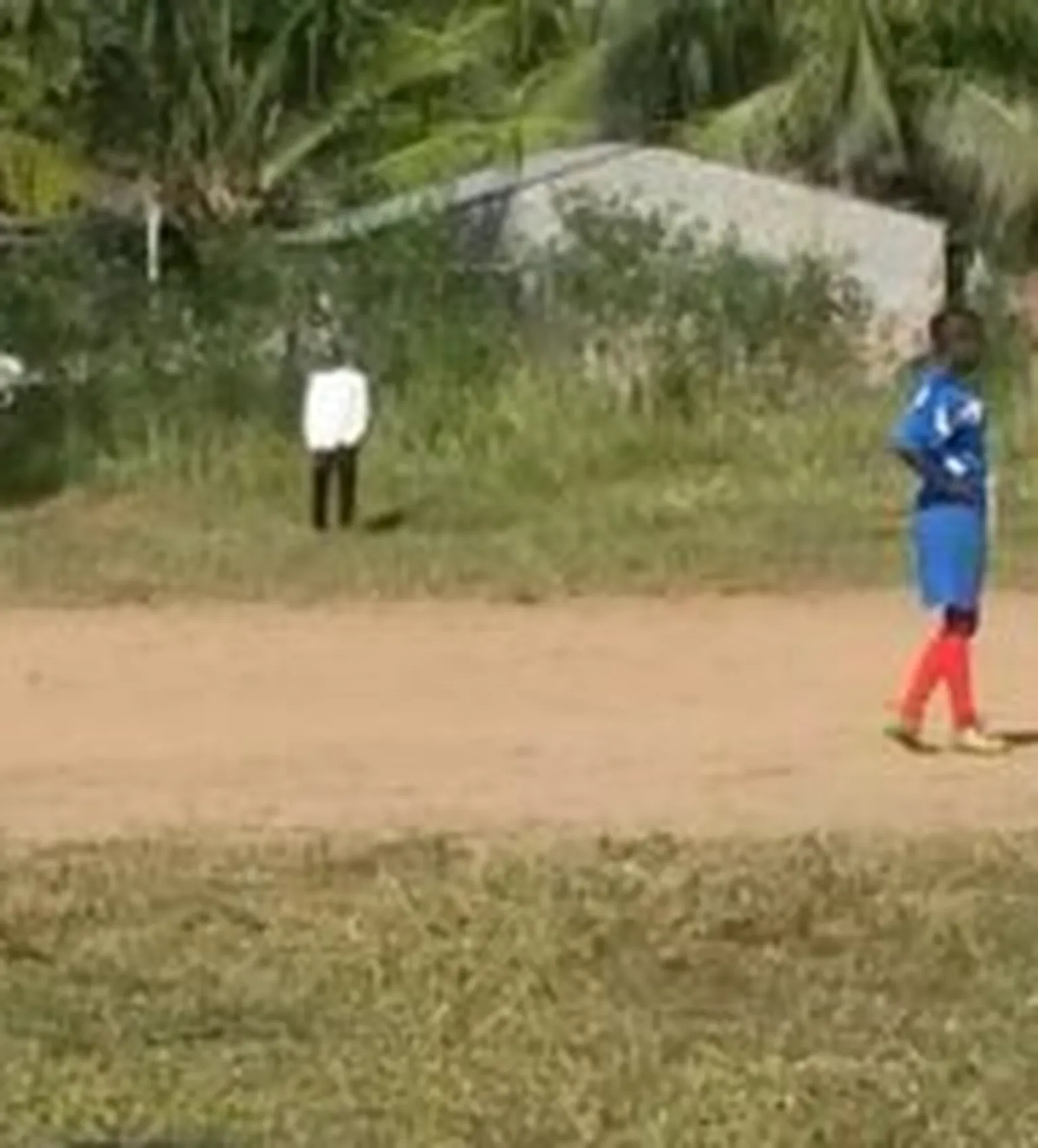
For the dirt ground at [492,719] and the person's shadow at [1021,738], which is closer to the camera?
the dirt ground at [492,719]

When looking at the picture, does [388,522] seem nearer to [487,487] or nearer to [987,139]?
[487,487]

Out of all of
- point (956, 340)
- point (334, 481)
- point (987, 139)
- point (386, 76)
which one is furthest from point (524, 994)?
point (386, 76)

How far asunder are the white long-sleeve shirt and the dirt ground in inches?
102

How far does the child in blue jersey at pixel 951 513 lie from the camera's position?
12.1m

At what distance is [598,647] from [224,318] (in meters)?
8.49

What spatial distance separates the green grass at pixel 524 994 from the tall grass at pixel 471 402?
29.9 feet

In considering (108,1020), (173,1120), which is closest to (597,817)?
(108,1020)

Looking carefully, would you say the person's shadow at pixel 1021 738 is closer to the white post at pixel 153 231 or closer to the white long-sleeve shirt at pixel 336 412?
the white long-sleeve shirt at pixel 336 412

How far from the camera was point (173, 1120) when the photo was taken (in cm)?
679

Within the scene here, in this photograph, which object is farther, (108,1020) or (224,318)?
(224,318)

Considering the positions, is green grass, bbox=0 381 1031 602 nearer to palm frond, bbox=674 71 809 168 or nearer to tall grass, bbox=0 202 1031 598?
tall grass, bbox=0 202 1031 598

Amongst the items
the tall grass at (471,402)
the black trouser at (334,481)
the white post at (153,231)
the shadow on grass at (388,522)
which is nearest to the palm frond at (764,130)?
the white post at (153,231)

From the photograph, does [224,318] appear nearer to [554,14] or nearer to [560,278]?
[560,278]

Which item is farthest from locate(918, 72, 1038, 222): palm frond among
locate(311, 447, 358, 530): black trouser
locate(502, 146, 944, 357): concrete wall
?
locate(311, 447, 358, 530): black trouser
